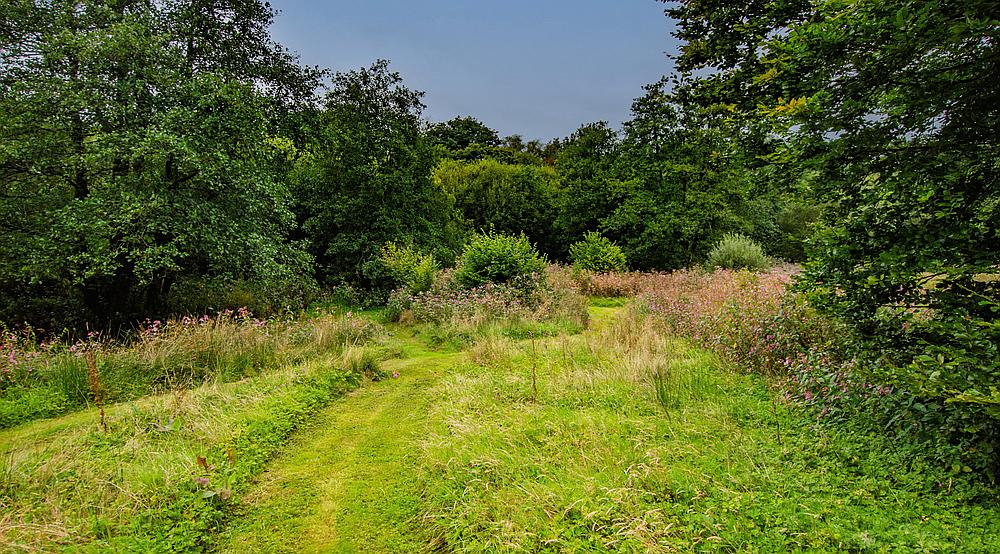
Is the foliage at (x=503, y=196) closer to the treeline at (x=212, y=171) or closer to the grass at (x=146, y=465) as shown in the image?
the treeline at (x=212, y=171)

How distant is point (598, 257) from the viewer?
13961mm

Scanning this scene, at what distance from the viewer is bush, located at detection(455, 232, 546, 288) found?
32.4 feet

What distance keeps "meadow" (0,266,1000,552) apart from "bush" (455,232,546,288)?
3.81 meters

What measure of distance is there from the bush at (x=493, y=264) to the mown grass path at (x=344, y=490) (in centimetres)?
527

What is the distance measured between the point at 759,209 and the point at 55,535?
94.2 feet

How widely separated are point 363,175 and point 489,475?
1150cm

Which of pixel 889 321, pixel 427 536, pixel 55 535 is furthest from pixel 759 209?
pixel 55 535

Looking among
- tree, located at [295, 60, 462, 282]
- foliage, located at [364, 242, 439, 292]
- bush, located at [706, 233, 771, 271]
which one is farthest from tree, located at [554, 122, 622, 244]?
foliage, located at [364, 242, 439, 292]

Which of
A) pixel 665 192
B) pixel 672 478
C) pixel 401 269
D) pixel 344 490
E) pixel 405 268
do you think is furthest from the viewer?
pixel 665 192

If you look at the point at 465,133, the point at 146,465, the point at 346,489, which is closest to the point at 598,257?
the point at 346,489

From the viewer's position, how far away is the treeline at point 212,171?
628 centimetres

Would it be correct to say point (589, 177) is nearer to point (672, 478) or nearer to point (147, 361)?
point (147, 361)

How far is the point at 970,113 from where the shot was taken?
277 centimetres

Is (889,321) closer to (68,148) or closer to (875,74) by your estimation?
(875,74)
